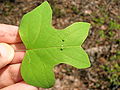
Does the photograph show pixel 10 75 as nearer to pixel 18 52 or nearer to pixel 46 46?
pixel 18 52

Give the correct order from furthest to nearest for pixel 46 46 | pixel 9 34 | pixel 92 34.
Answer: pixel 92 34 → pixel 9 34 → pixel 46 46

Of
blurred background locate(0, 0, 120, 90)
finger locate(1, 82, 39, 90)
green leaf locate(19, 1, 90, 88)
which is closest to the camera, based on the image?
green leaf locate(19, 1, 90, 88)

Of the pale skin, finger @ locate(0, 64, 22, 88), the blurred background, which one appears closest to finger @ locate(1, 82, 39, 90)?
the pale skin

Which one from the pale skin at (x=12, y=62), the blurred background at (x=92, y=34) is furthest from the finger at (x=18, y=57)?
the blurred background at (x=92, y=34)

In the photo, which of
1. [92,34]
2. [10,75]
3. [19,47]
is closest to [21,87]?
[10,75]

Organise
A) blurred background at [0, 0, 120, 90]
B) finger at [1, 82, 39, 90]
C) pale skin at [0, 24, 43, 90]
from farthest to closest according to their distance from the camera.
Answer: blurred background at [0, 0, 120, 90] < pale skin at [0, 24, 43, 90] < finger at [1, 82, 39, 90]

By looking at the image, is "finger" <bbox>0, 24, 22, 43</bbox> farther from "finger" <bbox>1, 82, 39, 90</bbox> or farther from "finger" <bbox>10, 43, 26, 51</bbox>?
"finger" <bbox>1, 82, 39, 90</bbox>

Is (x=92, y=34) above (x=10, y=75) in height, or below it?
above
